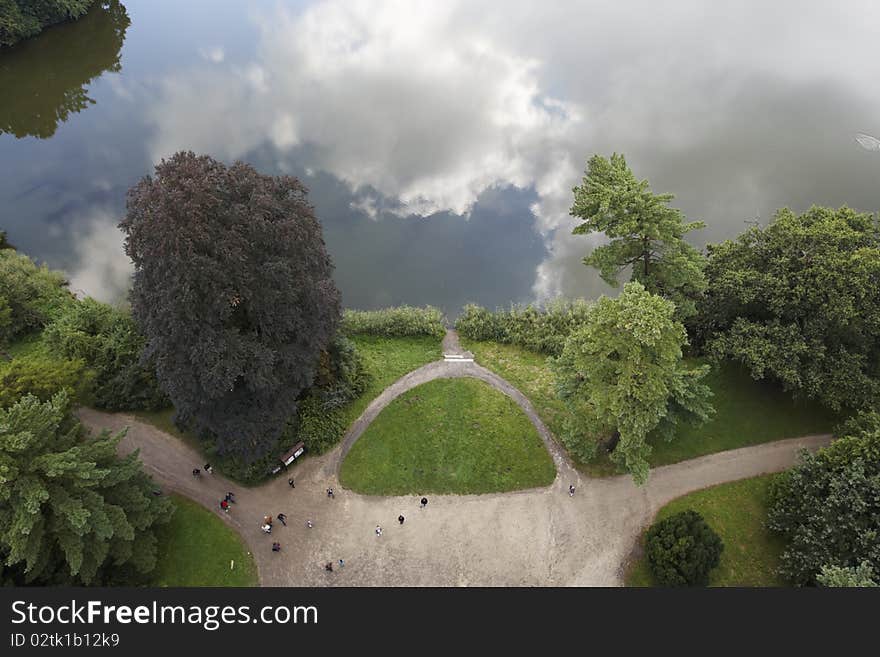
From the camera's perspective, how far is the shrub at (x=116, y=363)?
29.3 meters

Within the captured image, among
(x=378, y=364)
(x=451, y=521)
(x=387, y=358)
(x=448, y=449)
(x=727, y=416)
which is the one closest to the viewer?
(x=451, y=521)

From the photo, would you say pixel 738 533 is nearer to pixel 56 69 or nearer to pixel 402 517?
pixel 402 517

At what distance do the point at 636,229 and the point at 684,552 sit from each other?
48.9 ft

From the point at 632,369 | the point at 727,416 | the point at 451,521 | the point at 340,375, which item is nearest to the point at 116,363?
the point at 340,375

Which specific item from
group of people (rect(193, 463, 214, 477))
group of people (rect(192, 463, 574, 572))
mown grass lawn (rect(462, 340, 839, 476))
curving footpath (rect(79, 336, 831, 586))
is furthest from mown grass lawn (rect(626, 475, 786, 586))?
group of people (rect(193, 463, 214, 477))

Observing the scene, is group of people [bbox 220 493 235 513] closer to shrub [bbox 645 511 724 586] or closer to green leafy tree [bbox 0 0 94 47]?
shrub [bbox 645 511 724 586]

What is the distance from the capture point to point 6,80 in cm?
6019

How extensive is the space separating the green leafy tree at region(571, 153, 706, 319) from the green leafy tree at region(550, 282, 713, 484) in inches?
168

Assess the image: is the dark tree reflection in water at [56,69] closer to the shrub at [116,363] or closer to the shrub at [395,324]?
the shrub at [116,363]

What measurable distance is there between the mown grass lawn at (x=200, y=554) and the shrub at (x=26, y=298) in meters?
19.4

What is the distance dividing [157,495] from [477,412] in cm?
1761

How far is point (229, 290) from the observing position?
20.8m

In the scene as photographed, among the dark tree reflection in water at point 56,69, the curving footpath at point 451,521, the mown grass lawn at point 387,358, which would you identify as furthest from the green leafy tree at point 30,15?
the mown grass lawn at point 387,358

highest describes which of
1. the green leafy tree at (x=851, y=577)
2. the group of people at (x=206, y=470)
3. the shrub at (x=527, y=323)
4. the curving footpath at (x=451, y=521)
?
the shrub at (x=527, y=323)
